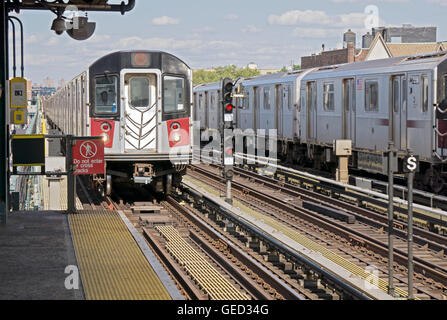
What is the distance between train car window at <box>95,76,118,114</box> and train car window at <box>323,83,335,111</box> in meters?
8.45

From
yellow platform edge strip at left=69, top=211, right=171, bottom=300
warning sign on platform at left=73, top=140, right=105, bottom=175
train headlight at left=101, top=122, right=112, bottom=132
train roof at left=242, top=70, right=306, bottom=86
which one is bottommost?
yellow platform edge strip at left=69, top=211, right=171, bottom=300

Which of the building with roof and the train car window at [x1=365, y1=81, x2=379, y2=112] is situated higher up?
the building with roof

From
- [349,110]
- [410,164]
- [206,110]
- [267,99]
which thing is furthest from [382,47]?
[410,164]

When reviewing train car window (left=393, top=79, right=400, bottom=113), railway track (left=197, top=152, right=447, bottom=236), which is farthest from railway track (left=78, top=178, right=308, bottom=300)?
train car window (left=393, top=79, right=400, bottom=113)

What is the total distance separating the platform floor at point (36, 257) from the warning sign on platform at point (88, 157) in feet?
3.10

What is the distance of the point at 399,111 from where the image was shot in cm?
1805

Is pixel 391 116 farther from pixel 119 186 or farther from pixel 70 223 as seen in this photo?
Result: pixel 70 223

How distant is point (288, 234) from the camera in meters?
14.1

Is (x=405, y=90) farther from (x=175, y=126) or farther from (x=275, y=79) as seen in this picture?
(x=275, y=79)

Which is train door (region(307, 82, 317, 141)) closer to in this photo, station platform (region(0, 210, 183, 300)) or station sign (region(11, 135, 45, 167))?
station platform (region(0, 210, 183, 300))

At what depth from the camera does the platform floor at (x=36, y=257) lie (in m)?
8.34

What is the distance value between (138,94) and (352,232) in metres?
5.71

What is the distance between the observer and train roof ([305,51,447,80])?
54.6 ft
